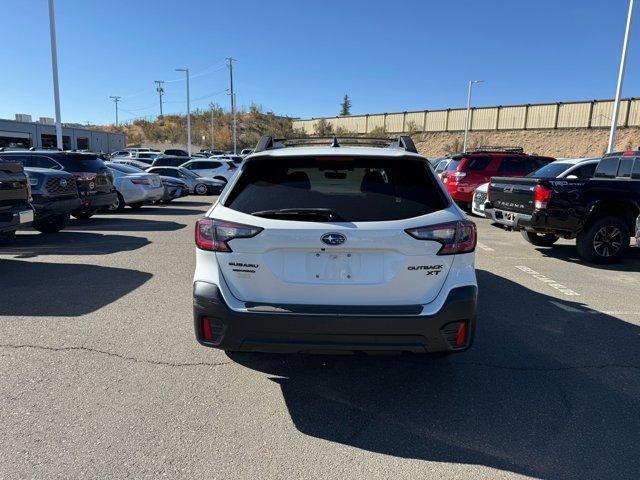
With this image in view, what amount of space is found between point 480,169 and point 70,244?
1154cm

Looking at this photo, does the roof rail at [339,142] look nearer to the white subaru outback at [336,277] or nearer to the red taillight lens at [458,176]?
the white subaru outback at [336,277]

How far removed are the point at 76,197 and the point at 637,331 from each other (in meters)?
10.2

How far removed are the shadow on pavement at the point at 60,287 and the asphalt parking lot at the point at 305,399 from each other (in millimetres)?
44

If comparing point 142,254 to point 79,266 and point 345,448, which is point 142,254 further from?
point 345,448

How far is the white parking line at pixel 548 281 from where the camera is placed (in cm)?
635

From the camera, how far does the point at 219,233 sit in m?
3.08

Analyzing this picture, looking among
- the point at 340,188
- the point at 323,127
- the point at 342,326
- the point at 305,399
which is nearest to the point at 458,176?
the point at 340,188

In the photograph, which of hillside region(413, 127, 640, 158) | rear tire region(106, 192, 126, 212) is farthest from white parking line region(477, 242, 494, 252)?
hillside region(413, 127, 640, 158)

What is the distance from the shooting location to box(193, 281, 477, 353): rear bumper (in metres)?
2.93

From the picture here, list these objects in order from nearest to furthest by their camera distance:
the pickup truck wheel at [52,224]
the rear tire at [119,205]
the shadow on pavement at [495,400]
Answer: the shadow on pavement at [495,400] < the pickup truck wheel at [52,224] < the rear tire at [119,205]

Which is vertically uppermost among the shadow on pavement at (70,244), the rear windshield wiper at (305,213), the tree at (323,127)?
the tree at (323,127)

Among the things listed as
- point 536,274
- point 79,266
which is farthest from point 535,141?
point 79,266

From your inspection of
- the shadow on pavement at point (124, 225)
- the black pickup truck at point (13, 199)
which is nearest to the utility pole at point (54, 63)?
the shadow on pavement at point (124, 225)

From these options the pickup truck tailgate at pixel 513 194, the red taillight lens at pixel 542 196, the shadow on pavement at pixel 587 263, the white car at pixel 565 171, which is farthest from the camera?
the white car at pixel 565 171
